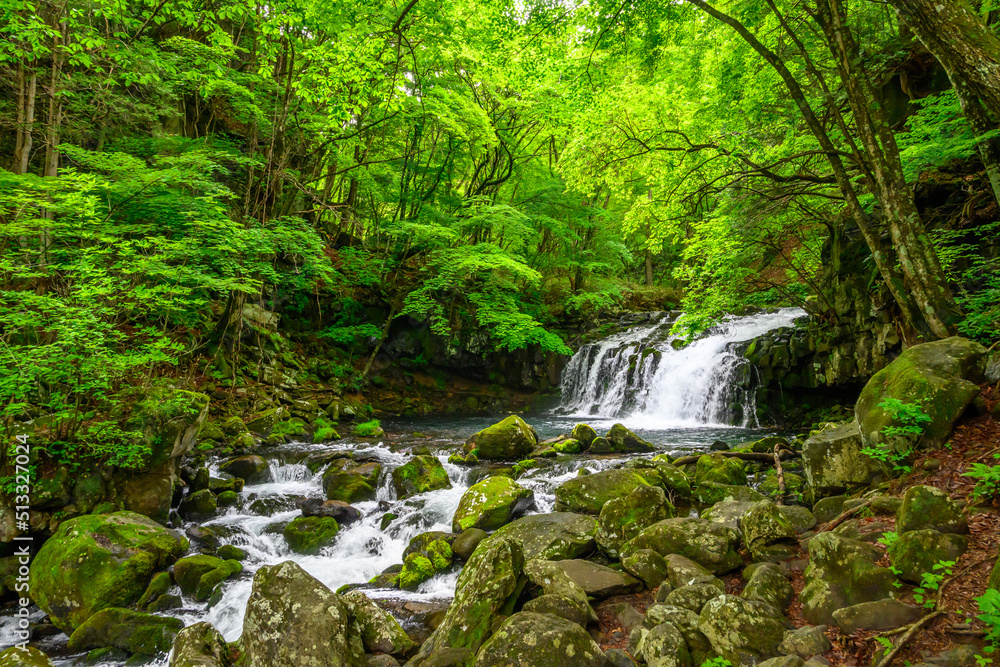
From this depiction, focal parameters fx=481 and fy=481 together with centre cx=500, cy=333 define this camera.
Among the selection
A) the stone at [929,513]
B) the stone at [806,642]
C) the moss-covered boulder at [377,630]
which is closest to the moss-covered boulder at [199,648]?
the moss-covered boulder at [377,630]

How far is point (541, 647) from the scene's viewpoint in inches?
126

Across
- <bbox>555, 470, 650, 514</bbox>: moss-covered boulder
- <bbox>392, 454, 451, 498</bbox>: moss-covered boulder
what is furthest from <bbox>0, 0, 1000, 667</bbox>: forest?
<bbox>392, 454, 451, 498</bbox>: moss-covered boulder

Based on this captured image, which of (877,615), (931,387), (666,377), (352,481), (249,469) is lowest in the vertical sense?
(249,469)

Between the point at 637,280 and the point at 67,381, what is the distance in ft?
79.3

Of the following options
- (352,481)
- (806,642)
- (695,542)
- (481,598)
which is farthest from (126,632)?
(806,642)

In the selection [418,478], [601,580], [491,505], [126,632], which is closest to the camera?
[601,580]

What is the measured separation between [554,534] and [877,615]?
2.97 metres

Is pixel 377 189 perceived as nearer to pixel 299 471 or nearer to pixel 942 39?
pixel 299 471

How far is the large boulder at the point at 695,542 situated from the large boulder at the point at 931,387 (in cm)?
184

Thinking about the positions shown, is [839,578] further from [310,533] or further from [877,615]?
[310,533]

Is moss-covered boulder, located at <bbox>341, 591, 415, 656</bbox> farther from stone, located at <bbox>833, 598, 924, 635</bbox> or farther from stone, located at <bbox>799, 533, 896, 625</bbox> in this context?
stone, located at <bbox>833, 598, 924, 635</bbox>

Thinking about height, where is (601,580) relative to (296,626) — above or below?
above

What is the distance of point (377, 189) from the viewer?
14.9 m

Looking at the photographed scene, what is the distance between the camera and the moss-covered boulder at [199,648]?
3.73 metres
